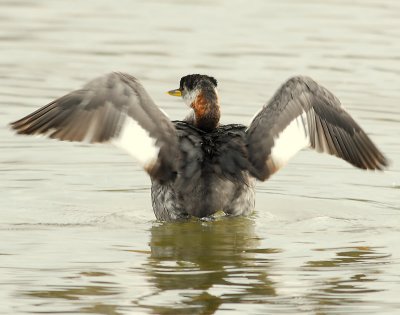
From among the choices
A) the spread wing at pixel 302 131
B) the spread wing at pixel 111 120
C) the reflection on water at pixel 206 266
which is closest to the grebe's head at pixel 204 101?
the spread wing at pixel 302 131

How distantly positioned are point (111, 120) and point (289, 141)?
1434mm

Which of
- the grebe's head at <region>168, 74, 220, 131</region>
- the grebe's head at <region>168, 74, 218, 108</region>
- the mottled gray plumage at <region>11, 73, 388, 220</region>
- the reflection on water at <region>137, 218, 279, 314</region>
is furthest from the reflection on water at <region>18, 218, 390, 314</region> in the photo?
the grebe's head at <region>168, 74, 218, 108</region>

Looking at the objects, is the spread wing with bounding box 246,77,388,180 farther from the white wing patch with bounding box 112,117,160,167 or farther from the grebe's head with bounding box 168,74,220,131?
the white wing patch with bounding box 112,117,160,167

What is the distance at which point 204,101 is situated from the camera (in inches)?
444

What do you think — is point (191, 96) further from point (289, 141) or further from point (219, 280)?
point (219, 280)

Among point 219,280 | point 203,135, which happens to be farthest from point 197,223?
point 219,280

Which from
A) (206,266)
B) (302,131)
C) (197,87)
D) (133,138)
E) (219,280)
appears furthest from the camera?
(197,87)

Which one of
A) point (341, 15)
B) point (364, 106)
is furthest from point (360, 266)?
point (341, 15)

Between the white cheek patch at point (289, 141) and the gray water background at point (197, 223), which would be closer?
the gray water background at point (197, 223)

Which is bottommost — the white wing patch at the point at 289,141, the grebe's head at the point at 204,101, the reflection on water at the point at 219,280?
the reflection on water at the point at 219,280

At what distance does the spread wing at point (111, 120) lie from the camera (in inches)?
410

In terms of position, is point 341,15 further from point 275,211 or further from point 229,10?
point 275,211

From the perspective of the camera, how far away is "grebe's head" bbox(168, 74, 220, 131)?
11250 millimetres

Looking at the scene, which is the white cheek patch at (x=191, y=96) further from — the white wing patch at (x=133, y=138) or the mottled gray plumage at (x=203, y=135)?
the white wing patch at (x=133, y=138)
